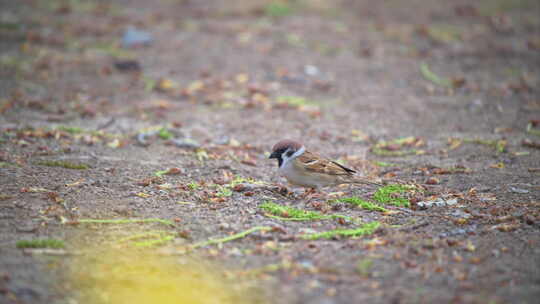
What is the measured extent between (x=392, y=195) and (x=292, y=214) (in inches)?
42.6

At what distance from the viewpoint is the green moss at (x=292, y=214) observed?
5.09 m

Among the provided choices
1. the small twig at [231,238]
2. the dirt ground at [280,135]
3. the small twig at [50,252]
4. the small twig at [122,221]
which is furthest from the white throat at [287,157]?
the small twig at [50,252]

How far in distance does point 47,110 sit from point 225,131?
98.4 inches

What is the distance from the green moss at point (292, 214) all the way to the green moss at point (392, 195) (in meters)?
0.61

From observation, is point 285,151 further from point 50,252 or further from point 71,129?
point 71,129

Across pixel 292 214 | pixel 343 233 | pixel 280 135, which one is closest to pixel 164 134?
pixel 280 135

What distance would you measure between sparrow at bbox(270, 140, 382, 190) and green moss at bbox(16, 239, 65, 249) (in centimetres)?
238

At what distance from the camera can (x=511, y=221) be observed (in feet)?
16.1

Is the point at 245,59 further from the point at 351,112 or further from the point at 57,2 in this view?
the point at 57,2

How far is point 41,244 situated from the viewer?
4.27 metres

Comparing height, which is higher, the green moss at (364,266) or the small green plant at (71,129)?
the small green plant at (71,129)

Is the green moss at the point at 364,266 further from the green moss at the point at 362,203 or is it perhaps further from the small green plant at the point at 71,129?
the small green plant at the point at 71,129

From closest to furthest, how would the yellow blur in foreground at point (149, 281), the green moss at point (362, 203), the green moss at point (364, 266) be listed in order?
the yellow blur in foreground at point (149, 281) < the green moss at point (364, 266) < the green moss at point (362, 203)

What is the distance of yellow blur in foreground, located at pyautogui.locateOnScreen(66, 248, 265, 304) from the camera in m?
3.72
